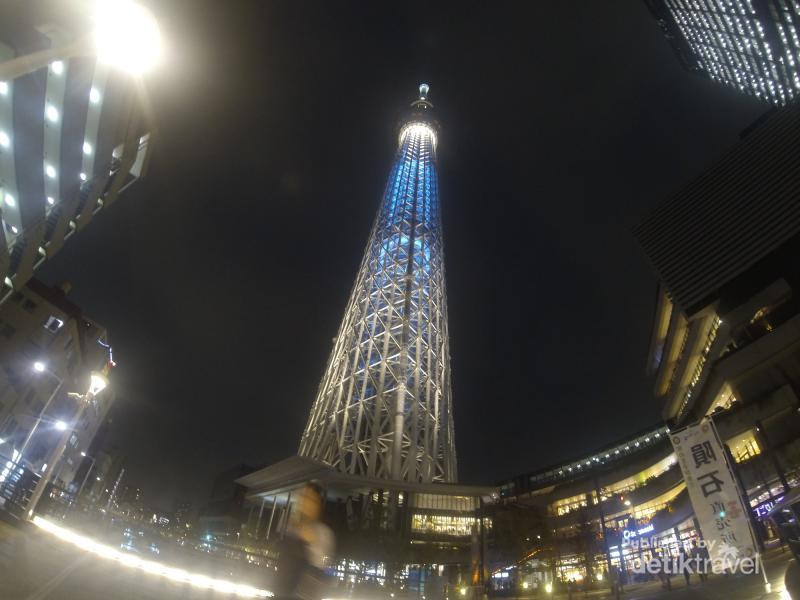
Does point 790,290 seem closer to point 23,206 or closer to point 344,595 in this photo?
point 344,595

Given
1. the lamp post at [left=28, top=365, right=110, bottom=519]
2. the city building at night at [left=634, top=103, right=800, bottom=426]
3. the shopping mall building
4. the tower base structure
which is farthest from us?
the city building at night at [left=634, top=103, right=800, bottom=426]

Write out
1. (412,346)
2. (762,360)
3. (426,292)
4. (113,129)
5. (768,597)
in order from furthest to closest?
1. (426,292)
2. (412,346)
3. (762,360)
4. (113,129)
5. (768,597)

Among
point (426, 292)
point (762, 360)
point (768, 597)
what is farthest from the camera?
point (426, 292)

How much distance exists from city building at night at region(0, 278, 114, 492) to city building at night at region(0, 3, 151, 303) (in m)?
6.67

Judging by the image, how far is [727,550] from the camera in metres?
8.29

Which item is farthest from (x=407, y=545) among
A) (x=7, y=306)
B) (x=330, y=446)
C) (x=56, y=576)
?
(x=7, y=306)

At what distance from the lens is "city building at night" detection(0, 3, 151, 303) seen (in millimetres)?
18250

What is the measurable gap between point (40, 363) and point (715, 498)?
45969 mm

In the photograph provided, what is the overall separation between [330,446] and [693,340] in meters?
31.3

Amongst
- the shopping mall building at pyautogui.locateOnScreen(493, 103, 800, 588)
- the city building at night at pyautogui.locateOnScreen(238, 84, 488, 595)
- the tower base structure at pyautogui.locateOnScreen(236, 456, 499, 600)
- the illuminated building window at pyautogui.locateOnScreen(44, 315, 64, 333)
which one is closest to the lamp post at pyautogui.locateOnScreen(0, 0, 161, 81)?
the city building at night at pyautogui.locateOnScreen(238, 84, 488, 595)

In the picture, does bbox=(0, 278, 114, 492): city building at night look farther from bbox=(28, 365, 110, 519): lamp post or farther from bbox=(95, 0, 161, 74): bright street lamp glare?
bbox=(95, 0, 161, 74): bright street lamp glare

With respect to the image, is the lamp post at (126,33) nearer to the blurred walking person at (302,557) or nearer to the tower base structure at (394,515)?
the blurred walking person at (302,557)

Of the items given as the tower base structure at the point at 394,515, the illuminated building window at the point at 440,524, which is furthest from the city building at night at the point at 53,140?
the illuminated building window at the point at 440,524

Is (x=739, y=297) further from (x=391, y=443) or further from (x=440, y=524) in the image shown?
(x=391, y=443)
